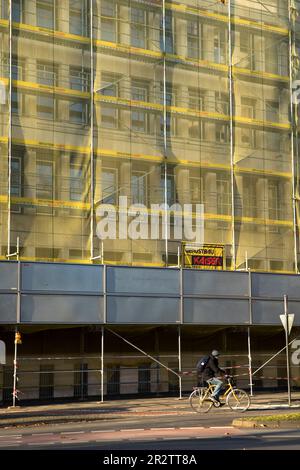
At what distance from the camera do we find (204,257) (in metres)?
33.8

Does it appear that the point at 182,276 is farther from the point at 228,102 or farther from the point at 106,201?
the point at 228,102

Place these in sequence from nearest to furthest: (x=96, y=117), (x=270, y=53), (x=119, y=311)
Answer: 1. (x=119, y=311)
2. (x=96, y=117)
3. (x=270, y=53)

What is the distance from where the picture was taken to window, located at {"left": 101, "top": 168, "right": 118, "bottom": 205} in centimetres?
3198

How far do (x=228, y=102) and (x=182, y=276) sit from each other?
815cm

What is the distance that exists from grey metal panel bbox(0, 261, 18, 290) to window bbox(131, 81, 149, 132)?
26.4 feet

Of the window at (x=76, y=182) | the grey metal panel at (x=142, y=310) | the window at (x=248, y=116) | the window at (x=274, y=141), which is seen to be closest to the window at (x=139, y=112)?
the window at (x=76, y=182)

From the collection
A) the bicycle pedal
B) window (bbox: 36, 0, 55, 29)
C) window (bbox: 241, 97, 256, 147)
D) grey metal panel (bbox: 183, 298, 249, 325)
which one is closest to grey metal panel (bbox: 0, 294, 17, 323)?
grey metal panel (bbox: 183, 298, 249, 325)

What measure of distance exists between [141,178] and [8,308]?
7.85 metres

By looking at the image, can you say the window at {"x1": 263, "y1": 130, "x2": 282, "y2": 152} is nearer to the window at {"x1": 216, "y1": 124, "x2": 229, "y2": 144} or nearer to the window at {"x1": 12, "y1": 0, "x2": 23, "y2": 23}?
the window at {"x1": 216, "y1": 124, "x2": 229, "y2": 144}

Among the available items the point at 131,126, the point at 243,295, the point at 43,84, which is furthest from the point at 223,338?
the point at 43,84

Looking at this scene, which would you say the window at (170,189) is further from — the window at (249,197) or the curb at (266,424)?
the curb at (266,424)

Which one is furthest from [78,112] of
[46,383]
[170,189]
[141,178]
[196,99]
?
[46,383]

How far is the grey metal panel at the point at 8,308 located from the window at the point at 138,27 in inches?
450

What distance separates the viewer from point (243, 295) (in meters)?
32.9
